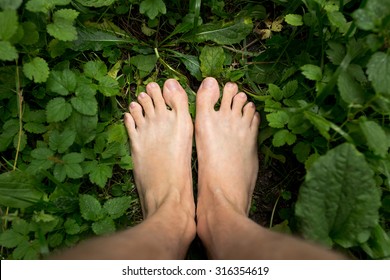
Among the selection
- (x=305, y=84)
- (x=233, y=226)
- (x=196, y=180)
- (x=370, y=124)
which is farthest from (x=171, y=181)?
(x=370, y=124)

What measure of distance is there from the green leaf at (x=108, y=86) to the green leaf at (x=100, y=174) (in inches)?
10.0

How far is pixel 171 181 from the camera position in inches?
61.6

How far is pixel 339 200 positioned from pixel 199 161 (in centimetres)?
57

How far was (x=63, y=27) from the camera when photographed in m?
1.35

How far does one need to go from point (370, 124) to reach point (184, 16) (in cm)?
83

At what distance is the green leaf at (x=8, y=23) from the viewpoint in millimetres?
1220

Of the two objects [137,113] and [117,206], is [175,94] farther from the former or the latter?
[117,206]

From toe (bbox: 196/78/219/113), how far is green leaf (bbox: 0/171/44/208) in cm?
65

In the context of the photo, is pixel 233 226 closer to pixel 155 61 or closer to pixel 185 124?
pixel 185 124

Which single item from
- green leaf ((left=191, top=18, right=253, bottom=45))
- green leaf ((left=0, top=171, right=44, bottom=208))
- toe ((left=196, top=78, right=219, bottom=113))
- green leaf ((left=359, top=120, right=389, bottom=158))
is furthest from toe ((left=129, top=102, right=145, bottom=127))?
green leaf ((left=359, top=120, right=389, bottom=158))

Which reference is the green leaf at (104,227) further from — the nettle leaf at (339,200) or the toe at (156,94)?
the nettle leaf at (339,200)

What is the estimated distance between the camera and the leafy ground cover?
4.10ft
